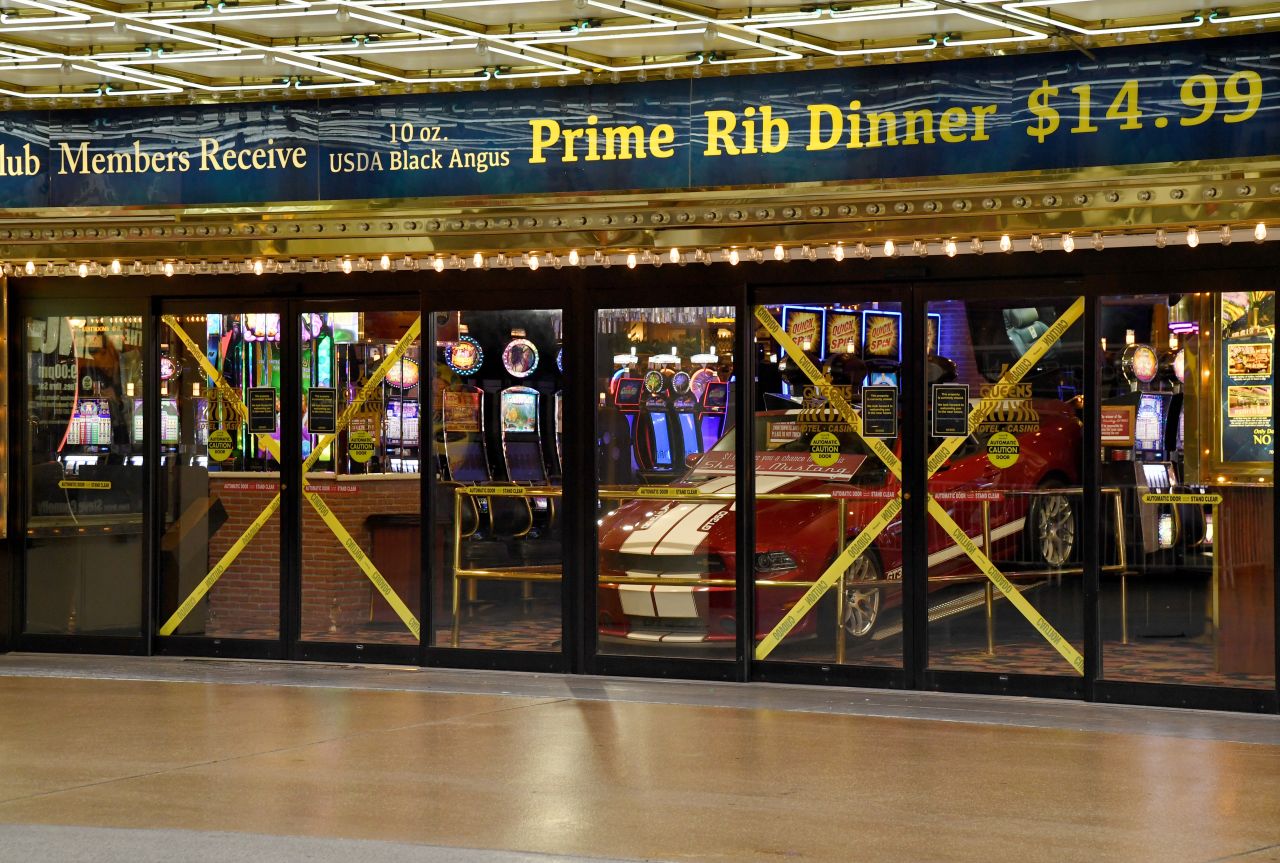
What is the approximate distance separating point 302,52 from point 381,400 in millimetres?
2537

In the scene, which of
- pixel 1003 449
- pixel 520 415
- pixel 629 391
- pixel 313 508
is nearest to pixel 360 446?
pixel 313 508

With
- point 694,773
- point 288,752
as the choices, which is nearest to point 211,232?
point 288,752

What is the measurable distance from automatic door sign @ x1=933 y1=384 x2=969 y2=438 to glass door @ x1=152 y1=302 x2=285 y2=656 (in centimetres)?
465

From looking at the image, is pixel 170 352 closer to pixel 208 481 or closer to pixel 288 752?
pixel 208 481

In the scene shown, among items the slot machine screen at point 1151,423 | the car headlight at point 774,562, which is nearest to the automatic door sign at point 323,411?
the car headlight at point 774,562

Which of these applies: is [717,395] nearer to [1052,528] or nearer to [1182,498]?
[1052,528]

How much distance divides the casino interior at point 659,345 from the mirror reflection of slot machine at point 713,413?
0.02 metres

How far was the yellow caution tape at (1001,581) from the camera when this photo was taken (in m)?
10.6

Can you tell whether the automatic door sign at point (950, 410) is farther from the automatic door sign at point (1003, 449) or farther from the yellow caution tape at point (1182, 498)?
the yellow caution tape at point (1182, 498)

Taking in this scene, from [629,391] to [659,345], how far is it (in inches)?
14.9

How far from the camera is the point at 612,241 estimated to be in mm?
10594

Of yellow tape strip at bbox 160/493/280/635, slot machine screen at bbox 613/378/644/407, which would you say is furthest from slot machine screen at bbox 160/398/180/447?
slot machine screen at bbox 613/378/644/407

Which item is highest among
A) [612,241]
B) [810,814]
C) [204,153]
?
[204,153]

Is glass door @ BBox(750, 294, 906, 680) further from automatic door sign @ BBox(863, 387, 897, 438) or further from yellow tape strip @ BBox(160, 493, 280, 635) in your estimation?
yellow tape strip @ BBox(160, 493, 280, 635)
